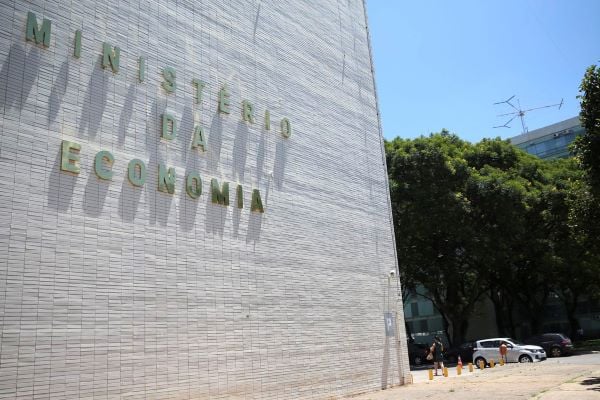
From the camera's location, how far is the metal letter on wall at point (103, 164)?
34.2ft

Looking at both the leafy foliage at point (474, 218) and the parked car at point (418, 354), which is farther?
the parked car at point (418, 354)

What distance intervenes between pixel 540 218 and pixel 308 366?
23.9 m

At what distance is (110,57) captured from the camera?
11.3 metres

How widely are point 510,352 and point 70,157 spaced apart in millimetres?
24629

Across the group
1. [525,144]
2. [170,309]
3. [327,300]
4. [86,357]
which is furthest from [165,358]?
[525,144]

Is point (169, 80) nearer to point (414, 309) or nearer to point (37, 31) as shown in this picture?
point (37, 31)

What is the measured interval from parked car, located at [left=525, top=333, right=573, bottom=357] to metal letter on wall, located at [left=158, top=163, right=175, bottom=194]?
26.3 metres

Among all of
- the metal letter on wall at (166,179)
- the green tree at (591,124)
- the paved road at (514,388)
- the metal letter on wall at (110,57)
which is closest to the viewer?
the metal letter on wall at (110,57)

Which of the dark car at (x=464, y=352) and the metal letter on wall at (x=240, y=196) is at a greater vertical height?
the metal letter on wall at (x=240, y=196)

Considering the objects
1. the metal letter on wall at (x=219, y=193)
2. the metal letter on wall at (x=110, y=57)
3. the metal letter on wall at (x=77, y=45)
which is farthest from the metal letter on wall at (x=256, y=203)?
the metal letter on wall at (x=77, y=45)

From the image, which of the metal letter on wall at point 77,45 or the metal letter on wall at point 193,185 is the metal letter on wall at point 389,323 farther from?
the metal letter on wall at point 77,45

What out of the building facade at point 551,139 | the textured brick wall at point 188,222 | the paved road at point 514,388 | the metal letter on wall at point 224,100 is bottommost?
the paved road at point 514,388

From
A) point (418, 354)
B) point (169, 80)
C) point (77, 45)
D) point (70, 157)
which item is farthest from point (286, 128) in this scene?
point (418, 354)

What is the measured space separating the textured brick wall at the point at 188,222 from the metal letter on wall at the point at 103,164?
5.7 inches
